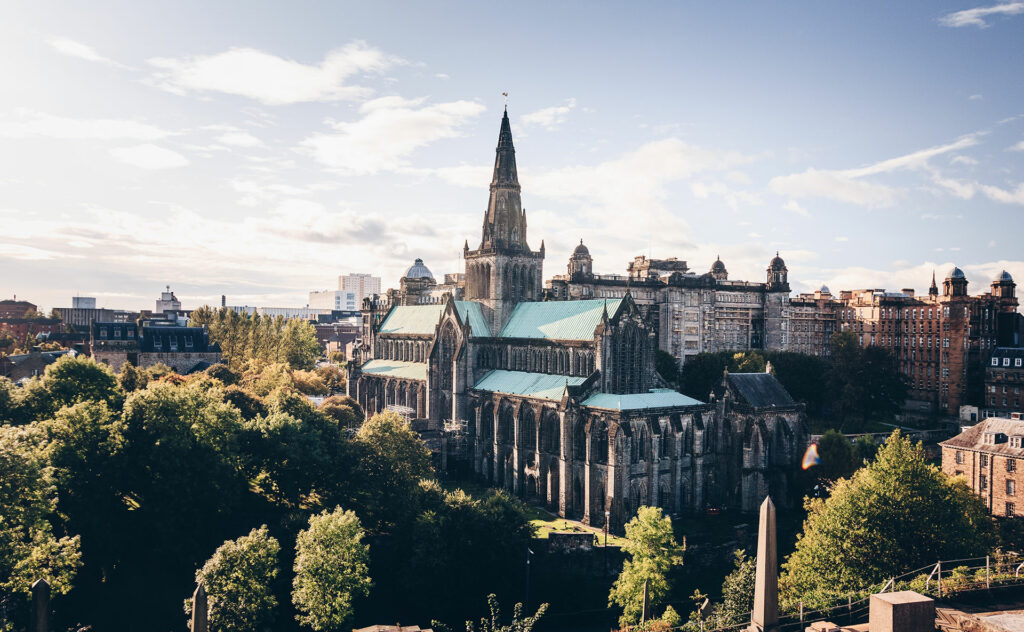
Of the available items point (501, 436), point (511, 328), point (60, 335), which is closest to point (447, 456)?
point (501, 436)

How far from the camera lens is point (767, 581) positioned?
72.0 feet

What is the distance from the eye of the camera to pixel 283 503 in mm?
55062

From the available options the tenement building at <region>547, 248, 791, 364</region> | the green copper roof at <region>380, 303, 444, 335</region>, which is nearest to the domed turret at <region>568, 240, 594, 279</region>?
the tenement building at <region>547, 248, 791, 364</region>

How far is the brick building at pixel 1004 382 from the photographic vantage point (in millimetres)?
96062

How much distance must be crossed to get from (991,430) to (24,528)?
259 ft

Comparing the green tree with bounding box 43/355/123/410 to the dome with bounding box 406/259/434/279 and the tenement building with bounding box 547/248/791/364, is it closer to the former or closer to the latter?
the tenement building with bounding box 547/248/791/364

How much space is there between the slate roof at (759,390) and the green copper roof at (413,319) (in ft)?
134

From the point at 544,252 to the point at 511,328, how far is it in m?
11.6

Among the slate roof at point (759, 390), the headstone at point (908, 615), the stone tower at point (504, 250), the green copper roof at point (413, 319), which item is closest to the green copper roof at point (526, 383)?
the stone tower at point (504, 250)

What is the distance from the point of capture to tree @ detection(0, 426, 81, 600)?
31750mm

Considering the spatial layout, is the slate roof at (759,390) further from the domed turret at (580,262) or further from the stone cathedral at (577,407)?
the domed turret at (580,262)

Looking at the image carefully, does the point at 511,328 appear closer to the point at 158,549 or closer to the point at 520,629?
the point at 158,549

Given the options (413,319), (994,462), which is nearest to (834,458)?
(994,462)

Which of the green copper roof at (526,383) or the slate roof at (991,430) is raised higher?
the green copper roof at (526,383)
